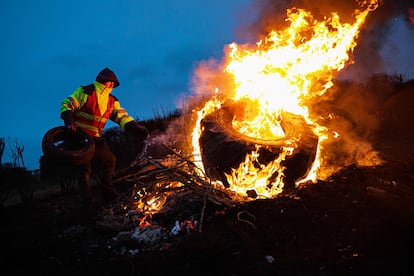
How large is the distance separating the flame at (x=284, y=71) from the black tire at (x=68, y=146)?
73.7 inches

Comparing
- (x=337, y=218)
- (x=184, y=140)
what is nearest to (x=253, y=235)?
(x=337, y=218)

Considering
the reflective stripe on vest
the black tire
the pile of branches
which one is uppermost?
the reflective stripe on vest

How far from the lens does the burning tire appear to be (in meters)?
5.06

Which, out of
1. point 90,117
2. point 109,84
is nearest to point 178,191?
point 90,117

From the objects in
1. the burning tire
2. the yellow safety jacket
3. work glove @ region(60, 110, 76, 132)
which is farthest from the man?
the burning tire

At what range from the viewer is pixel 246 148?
5031 mm

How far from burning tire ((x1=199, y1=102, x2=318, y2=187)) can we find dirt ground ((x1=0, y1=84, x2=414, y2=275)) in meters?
0.46

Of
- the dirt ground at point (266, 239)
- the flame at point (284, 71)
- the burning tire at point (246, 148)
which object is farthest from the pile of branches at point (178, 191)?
the flame at point (284, 71)

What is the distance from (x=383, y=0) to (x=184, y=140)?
20.2 ft

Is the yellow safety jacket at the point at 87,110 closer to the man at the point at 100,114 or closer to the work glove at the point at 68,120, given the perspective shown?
the man at the point at 100,114

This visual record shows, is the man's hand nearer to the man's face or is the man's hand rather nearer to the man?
the man

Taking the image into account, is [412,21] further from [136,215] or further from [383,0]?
[136,215]

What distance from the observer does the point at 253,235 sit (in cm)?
384

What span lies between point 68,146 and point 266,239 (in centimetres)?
343
